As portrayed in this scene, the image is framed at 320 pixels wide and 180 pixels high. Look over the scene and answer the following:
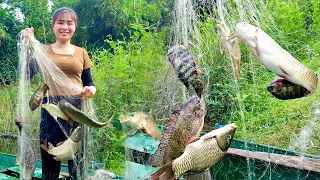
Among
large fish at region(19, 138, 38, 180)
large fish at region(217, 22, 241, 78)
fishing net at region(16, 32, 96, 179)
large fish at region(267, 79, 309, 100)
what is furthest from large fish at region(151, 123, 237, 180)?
large fish at region(19, 138, 38, 180)

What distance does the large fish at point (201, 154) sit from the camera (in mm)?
1859

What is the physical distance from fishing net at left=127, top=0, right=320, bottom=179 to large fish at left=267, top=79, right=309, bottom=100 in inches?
19.7

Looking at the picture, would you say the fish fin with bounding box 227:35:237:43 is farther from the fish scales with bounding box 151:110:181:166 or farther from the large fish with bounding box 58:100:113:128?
the large fish with bounding box 58:100:113:128

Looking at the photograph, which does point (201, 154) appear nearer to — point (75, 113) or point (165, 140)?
point (165, 140)

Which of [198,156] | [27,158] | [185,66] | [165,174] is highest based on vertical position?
[185,66]

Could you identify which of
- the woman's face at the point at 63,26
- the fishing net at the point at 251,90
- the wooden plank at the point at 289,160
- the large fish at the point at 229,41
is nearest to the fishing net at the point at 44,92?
the woman's face at the point at 63,26

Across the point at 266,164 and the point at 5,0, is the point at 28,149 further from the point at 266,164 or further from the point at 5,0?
the point at 5,0

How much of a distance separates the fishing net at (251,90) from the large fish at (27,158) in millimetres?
836

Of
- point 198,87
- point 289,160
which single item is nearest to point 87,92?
point 198,87

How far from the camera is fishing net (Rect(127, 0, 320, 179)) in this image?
2.72 meters

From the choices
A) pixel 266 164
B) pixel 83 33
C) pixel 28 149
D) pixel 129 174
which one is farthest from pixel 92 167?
pixel 83 33

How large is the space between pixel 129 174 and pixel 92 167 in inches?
29.4

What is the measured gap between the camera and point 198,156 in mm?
1878

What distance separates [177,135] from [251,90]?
10.7 feet
